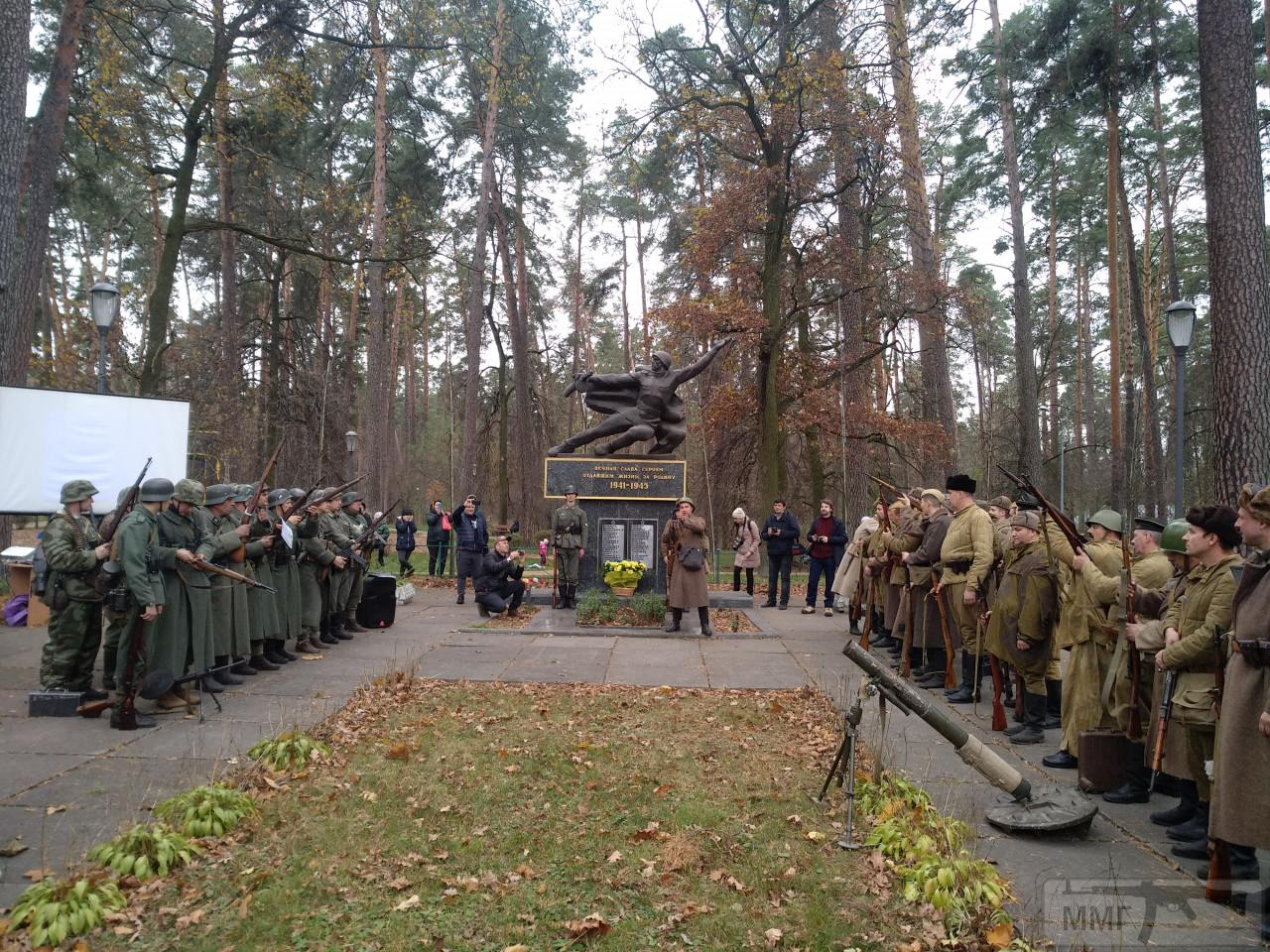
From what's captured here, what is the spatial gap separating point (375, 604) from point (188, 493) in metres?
4.99

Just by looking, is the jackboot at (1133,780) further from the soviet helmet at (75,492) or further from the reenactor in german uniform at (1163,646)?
the soviet helmet at (75,492)

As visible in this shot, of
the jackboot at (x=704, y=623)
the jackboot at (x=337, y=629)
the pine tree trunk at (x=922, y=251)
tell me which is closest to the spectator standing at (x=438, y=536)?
the jackboot at (x=337, y=629)

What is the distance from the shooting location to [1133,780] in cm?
504

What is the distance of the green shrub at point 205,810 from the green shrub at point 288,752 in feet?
2.26

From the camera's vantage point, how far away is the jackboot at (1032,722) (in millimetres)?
6267

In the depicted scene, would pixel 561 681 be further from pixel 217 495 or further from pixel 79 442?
pixel 79 442

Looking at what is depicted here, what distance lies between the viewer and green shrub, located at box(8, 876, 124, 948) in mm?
3211

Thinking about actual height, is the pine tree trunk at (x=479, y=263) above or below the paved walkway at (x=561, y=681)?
above

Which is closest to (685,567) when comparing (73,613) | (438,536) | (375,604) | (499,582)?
(499,582)

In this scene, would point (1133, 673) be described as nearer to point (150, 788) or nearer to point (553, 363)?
point (150, 788)

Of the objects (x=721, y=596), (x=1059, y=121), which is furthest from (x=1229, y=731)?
(x=1059, y=121)

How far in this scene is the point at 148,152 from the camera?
55.3 ft

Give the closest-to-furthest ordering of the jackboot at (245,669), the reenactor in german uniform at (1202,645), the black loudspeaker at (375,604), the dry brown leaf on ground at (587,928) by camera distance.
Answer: the dry brown leaf on ground at (587,928)
the reenactor in german uniform at (1202,645)
the jackboot at (245,669)
the black loudspeaker at (375,604)

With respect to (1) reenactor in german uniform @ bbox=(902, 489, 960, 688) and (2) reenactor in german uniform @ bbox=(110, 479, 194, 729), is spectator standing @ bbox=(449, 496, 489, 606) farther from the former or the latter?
(1) reenactor in german uniform @ bbox=(902, 489, 960, 688)
